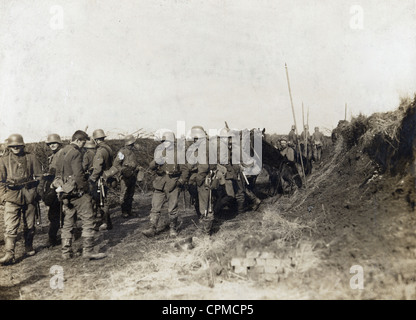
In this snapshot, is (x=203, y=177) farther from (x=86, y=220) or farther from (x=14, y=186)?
(x=14, y=186)

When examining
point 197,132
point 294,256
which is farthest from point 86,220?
point 294,256

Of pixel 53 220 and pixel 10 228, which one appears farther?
pixel 53 220

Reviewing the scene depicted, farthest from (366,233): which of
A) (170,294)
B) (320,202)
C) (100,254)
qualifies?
(100,254)

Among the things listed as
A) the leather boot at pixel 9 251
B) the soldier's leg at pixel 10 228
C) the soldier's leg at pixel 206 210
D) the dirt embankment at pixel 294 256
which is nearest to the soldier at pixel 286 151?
the dirt embankment at pixel 294 256

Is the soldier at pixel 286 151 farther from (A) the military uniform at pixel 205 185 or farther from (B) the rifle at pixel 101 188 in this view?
(B) the rifle at pixel 101 188

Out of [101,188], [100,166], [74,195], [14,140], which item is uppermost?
[14,140]

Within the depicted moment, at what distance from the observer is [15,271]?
581 centimetres

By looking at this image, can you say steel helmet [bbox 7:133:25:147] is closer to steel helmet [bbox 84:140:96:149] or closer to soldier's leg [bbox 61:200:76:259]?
soldier's leg [bbox 61:200:76:259]

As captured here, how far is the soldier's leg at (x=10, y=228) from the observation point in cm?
607

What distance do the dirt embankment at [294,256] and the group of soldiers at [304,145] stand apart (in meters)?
3.11

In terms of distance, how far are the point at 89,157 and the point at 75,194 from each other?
5.02 ft

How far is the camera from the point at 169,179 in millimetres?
A: 7422
